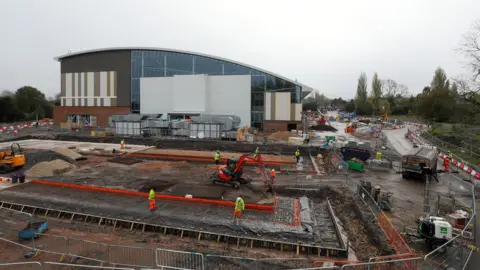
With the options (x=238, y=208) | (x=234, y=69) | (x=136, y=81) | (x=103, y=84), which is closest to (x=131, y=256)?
(x=238, y=208)

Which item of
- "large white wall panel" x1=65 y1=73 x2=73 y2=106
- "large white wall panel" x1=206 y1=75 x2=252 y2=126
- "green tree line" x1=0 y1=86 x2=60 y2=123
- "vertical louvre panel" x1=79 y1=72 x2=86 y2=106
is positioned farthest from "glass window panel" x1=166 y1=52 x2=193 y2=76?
"green tree line" x1=0 y1=86 x2=60 y2=123

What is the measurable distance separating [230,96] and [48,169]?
29677 millimetres

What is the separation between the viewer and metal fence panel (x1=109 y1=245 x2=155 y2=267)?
918 cm

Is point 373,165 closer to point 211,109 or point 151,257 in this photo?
point 151,257

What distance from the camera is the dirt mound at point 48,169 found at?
20453mm

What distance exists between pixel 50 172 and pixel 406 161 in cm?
2582

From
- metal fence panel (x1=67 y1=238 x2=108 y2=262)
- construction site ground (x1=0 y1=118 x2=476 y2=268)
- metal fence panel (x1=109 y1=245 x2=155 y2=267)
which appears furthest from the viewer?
construction site ground (x1=0 y1=118 x2=476 y2=268)

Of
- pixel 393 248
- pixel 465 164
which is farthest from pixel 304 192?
pixel 465 164

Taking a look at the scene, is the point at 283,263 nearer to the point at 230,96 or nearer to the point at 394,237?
the point at 394,237

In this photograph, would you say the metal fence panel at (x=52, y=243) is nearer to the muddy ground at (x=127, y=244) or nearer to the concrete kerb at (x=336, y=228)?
the muddy ground at (x=127, y=244)

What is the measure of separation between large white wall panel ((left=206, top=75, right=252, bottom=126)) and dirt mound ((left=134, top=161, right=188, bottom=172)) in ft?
71.8

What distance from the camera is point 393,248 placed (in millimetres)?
10062

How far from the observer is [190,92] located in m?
46.2

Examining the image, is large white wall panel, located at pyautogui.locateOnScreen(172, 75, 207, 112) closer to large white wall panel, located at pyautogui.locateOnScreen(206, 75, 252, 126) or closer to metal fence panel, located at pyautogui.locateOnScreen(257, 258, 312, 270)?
large white wall panel, located at pyautogui.locateOnScreen(206, 75, 252, 126)
